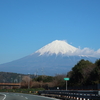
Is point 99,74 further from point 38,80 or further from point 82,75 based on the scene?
point 38,80

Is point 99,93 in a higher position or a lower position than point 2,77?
lower

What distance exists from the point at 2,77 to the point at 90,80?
428ft

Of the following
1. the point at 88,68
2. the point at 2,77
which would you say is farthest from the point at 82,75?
the point at 2,77

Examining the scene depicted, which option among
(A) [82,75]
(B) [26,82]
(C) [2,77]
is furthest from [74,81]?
(C) [2,77]

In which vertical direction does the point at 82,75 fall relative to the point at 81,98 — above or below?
above

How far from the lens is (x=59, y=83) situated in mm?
108938

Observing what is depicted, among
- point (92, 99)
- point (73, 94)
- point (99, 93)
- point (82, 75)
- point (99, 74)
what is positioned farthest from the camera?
point (82, 75)

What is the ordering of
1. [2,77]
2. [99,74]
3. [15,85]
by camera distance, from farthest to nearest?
[2,77], [15,85], [99,74]

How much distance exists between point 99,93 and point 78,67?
71.1m

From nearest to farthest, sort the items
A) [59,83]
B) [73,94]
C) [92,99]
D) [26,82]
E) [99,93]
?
→ [99,93]
[92,99]
[73,94]
[59,83]
[26,82]

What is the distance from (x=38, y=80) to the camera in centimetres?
14138

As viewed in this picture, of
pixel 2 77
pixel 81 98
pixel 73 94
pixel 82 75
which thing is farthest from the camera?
pixel 2 77

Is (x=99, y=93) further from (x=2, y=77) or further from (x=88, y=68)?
(x=2, y=77)

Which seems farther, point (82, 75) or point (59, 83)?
point (59, 83)
